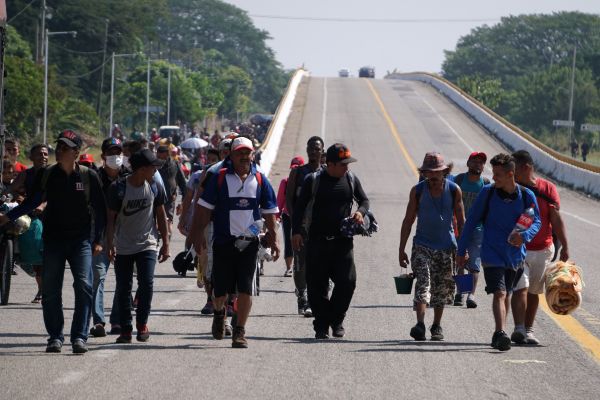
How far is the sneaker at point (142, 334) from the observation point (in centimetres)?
1096

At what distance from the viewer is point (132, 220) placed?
11.0 meters

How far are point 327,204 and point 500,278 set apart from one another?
160cm

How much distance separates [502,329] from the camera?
10.8 m

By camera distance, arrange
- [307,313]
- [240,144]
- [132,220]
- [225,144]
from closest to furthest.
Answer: [240,144], [132,220], [225,144], [307,313]

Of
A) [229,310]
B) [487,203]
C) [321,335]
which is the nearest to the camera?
[487,203]

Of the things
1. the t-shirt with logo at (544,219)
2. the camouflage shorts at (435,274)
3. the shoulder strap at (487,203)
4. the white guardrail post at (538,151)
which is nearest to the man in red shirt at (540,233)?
the t-shirt with logo at (544,219)

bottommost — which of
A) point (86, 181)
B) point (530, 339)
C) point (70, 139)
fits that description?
point (530, 339)

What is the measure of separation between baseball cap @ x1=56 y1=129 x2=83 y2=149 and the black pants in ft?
7.58

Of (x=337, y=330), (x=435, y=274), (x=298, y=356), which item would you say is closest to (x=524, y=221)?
(x=435, y=274)

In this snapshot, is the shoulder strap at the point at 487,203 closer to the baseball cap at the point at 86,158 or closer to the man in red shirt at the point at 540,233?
the man in red shirt at the point at 540,233

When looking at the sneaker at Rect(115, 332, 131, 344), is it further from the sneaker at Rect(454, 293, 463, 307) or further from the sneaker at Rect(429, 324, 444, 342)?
the sneaker at Rect(454, 293, 463, 307)

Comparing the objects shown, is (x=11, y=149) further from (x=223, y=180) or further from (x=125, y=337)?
(x=223, y=180)

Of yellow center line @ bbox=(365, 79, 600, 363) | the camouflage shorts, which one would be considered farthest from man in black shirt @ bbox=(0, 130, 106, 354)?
yellow center line @ bbox=(365, 79, 600, 363)

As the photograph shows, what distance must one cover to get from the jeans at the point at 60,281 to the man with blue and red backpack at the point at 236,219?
36.2 inches
